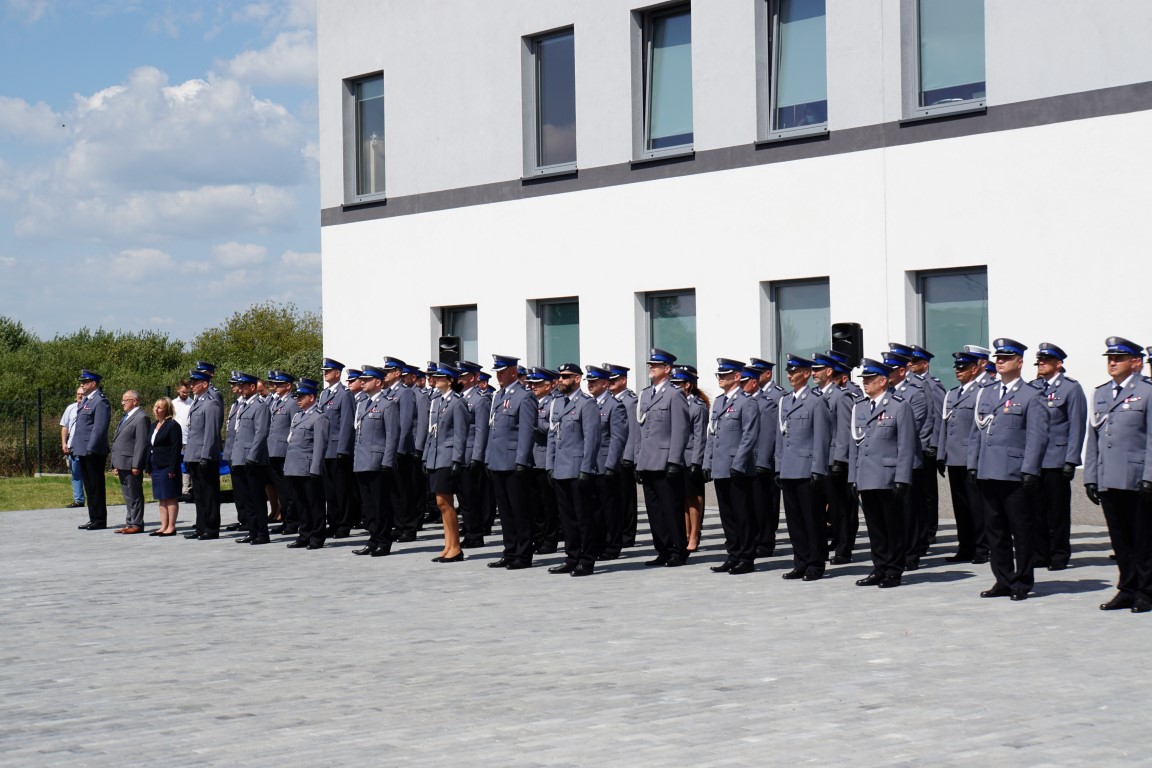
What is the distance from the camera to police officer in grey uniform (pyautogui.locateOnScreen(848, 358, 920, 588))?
478 inches

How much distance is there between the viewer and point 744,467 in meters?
13.6

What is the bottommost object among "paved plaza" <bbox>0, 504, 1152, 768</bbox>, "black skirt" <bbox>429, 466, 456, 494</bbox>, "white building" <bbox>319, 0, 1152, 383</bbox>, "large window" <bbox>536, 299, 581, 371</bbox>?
"paved plaza" <bbox>0, 504, 1152, 768</bbox>

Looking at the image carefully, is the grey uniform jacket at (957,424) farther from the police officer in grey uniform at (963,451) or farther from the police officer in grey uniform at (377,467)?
the police officer in grey uniform at (377,467)

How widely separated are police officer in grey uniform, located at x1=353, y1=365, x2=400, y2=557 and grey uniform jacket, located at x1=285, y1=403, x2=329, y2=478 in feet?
2.40

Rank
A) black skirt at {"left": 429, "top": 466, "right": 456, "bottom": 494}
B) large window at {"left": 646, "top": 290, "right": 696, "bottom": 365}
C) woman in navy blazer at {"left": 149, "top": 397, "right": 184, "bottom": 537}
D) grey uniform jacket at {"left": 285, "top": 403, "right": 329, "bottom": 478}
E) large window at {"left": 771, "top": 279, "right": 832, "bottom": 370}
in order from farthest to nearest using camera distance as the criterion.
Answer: large window at {"left": 646, "top": 290, "right": 696, "bottom": 365}
large window at {"left": 771, "top": 279, "right": 832, "bottom": 370}
woman in navy blazer at {"left": 149, "top": 397, "right": 184, "bottom": 537}
grey uniform jacket at {"left": 285, "top": 403, "right": 329, "bottom": 478}
black skirt at {"left": 429, "top": 466, "right": 456, "bottom": 494}

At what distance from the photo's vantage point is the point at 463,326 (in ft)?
81.3

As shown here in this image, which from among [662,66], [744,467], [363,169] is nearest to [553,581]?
[744,467]

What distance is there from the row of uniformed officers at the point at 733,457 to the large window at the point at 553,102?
6359 mm

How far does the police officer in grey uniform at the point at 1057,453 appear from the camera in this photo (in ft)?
40.8

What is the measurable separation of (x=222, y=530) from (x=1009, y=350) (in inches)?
444

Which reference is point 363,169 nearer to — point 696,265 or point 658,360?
point 696,265

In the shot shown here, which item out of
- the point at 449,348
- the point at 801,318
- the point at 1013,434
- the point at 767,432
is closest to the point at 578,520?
the point at 767,432

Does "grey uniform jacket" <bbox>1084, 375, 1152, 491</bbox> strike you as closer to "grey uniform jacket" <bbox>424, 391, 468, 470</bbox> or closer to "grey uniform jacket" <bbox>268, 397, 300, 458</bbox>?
"grey uniform jacket" <bbox>424, 391, 468, 470</bbox>

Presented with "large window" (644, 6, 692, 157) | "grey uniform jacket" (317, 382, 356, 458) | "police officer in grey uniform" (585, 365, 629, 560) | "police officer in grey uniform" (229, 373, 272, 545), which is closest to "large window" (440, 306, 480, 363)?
"large window" (644, 6, 692, 157)
